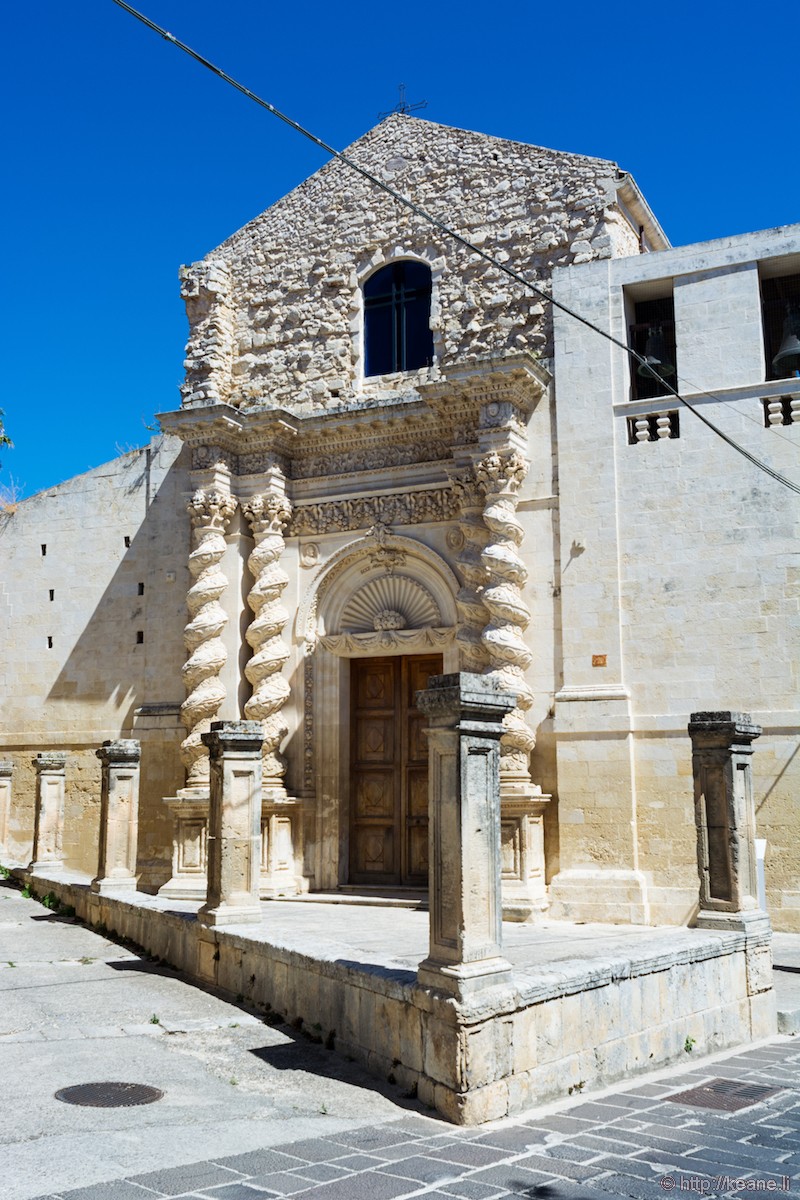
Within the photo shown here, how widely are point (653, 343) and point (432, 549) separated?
3.45 meters

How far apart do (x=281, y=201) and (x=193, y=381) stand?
2814 mm

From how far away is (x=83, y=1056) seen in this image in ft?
21.7

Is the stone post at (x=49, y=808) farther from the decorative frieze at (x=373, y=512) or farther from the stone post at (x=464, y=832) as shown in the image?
the stone post at (x=464, y=832)

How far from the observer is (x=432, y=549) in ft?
44.2

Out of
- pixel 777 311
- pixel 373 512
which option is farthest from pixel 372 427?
pixel 777 311

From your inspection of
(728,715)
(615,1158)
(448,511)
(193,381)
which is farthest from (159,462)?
(615,1158)

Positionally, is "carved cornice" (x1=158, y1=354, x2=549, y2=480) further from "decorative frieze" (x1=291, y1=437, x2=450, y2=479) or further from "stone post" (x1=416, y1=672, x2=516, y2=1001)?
"stone post" (x1=416, y1=672, x2=516, y2=1001)

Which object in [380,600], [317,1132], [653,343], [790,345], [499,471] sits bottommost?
[317,1132]

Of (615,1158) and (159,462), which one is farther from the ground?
(159,462)

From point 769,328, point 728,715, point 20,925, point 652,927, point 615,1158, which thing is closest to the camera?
point 615,1158

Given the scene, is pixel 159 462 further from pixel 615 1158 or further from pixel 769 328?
pixel 615 1158

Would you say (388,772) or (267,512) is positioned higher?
(267,512)

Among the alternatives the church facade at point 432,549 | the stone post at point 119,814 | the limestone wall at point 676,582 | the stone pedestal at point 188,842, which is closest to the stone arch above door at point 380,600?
the church facade at point 432,549

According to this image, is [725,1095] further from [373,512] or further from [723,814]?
[373,512]
